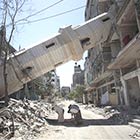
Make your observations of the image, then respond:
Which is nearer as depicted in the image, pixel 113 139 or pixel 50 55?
pixel 113 139

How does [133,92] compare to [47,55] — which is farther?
[133,92]

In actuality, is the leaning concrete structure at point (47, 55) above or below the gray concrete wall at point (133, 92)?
above

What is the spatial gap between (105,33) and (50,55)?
285 inches

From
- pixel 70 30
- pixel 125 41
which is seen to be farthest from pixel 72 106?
pixel 125 41

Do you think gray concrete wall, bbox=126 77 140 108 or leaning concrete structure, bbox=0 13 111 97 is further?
gray concrete wall, bbox=126 77 140 108

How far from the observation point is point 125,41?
25.4m

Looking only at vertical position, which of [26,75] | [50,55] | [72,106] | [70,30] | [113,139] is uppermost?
[70,30]

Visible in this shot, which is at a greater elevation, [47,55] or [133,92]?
[47,55]

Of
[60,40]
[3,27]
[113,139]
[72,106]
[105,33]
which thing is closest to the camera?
[113,139]

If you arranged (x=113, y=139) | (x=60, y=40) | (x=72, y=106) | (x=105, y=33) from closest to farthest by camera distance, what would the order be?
1. (x=113, y=139)
2. (x=72, y=106)
3. (x=60, y=40)
4. (x=105, y=33)

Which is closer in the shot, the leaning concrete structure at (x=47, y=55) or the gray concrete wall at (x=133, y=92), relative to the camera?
the leaning concrete structure at (x=47, y=55)

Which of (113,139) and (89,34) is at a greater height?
(89,34)

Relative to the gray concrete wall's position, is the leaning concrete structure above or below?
above

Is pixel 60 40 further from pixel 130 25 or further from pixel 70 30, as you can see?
pixel 130 25
